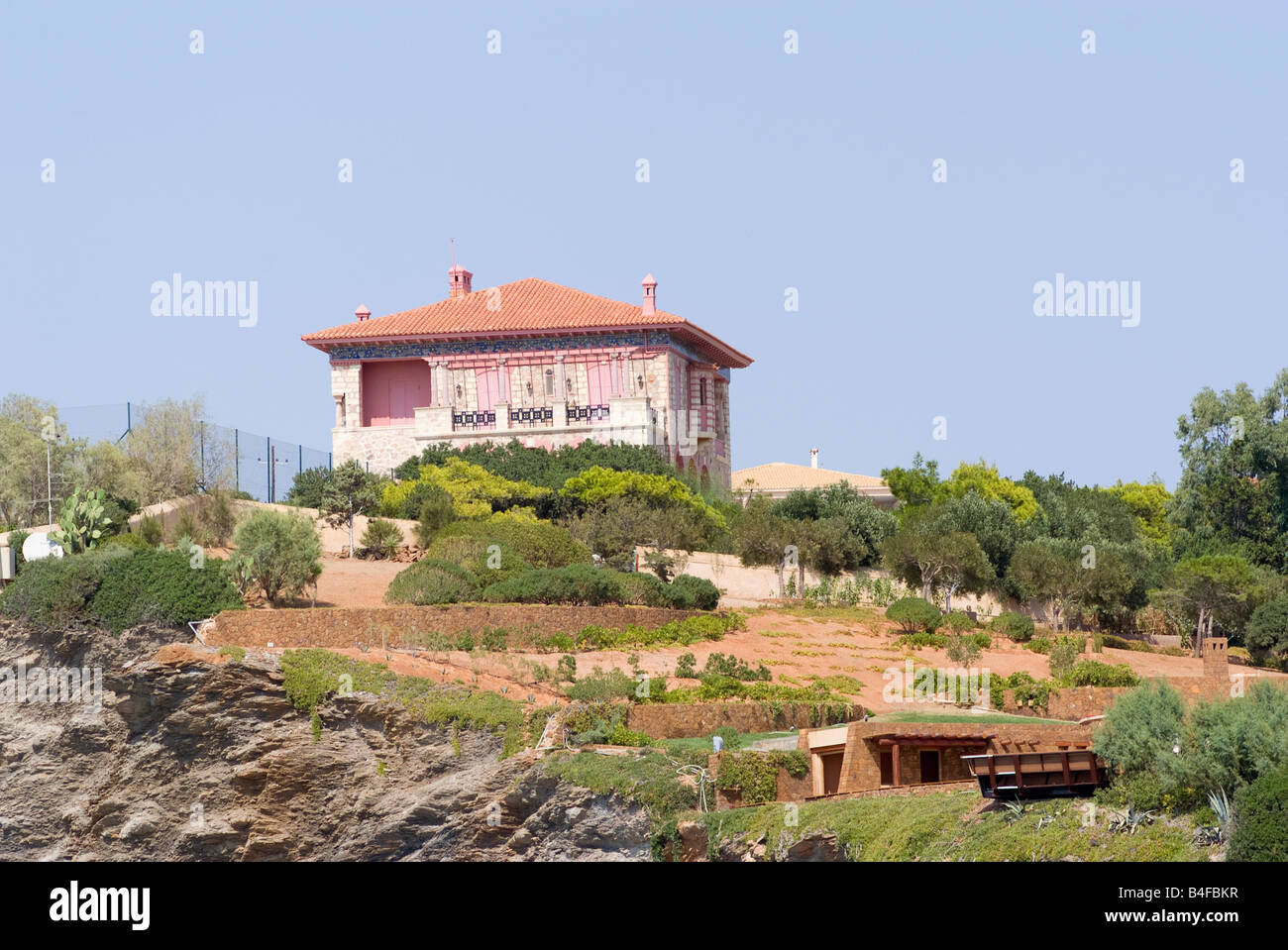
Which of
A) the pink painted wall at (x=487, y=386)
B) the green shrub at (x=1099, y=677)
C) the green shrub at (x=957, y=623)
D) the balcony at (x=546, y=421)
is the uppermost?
the pink painted wall at (x=487, y=386)

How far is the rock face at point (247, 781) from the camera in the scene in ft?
106

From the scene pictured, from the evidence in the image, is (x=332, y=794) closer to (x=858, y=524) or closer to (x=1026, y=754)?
(x=1026, y=754)

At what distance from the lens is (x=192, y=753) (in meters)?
35.0

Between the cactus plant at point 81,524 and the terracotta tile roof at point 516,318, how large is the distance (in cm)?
1974

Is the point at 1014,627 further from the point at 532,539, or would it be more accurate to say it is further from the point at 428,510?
the point at 428,510

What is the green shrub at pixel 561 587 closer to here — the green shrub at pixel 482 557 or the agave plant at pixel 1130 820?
the green shrub at pixel 482 557

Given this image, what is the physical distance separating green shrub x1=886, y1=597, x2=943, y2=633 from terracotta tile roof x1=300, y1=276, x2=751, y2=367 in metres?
17.7

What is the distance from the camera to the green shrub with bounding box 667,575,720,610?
143 ft

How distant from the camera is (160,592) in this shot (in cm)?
3825

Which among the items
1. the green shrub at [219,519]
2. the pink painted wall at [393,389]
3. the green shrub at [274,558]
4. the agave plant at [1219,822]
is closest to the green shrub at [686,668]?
the green shrub at [274,558]

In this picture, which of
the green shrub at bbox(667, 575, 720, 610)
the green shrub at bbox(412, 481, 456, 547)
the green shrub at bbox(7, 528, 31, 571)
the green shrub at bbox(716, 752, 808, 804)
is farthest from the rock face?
the green shrub at bbox(412, 481, 456, 547)
